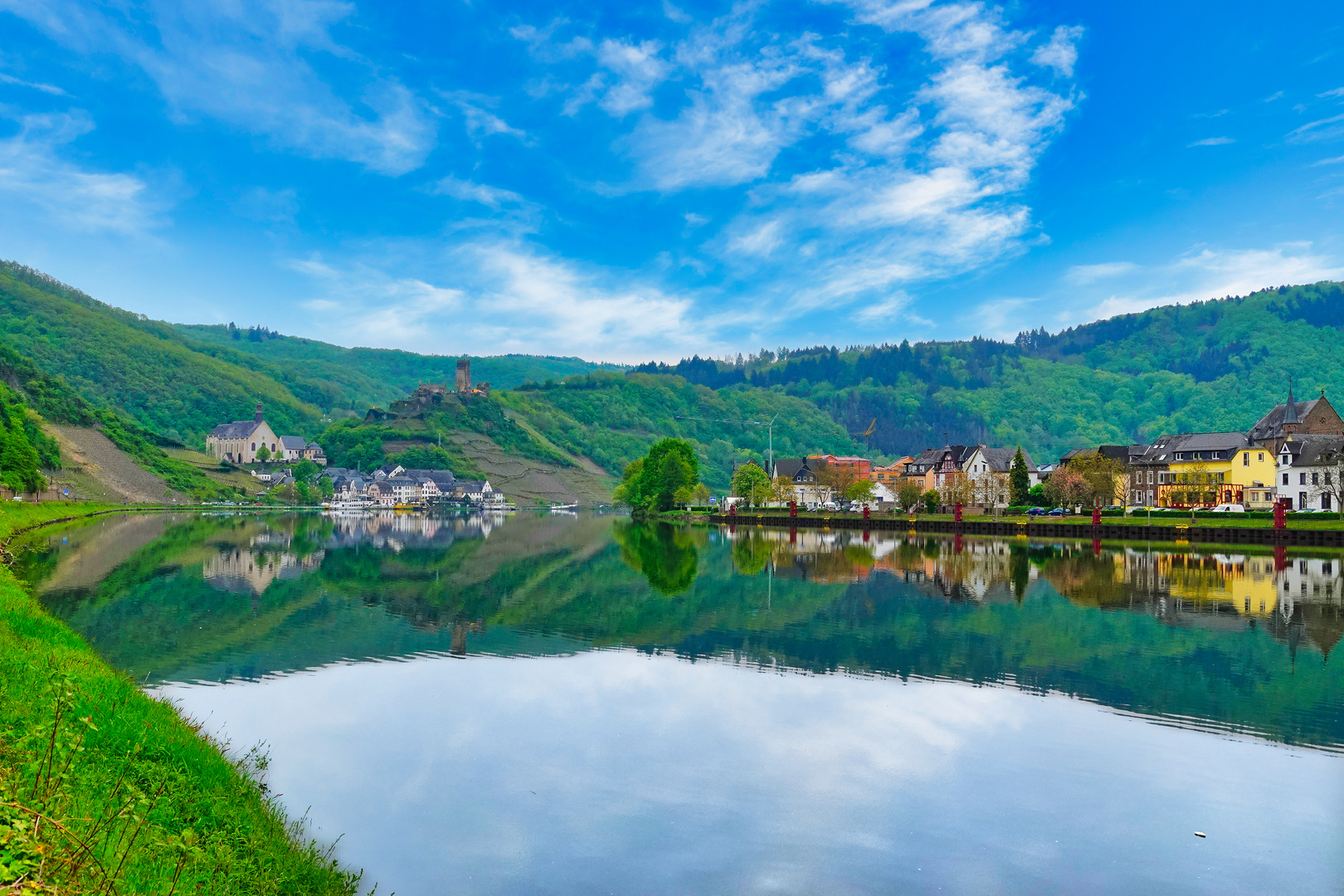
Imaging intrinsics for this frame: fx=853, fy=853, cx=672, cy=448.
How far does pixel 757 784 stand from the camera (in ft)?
37.3

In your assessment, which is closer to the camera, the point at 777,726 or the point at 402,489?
the point at 777,726

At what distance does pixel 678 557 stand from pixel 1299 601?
3068cm

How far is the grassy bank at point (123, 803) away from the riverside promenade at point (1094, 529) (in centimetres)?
6444

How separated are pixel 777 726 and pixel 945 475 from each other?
356 feet

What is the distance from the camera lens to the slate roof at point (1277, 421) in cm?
8319

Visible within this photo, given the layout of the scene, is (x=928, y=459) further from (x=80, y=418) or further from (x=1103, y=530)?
(x=80, y=418)

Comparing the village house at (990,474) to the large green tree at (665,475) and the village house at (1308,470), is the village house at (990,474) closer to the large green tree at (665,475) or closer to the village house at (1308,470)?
the village house at (1308,470)

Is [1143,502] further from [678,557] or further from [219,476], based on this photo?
[219,476]

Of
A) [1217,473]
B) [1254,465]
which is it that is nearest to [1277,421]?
[1254,465]

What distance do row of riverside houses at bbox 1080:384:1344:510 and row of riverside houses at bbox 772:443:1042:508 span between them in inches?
351

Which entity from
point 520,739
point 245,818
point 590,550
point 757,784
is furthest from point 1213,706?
point 590,550

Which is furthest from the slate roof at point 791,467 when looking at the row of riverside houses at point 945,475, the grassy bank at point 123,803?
the grassy bank at point 123,803

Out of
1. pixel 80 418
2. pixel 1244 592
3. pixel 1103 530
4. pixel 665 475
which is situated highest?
pixel 80 418

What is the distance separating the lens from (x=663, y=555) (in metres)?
53.7
